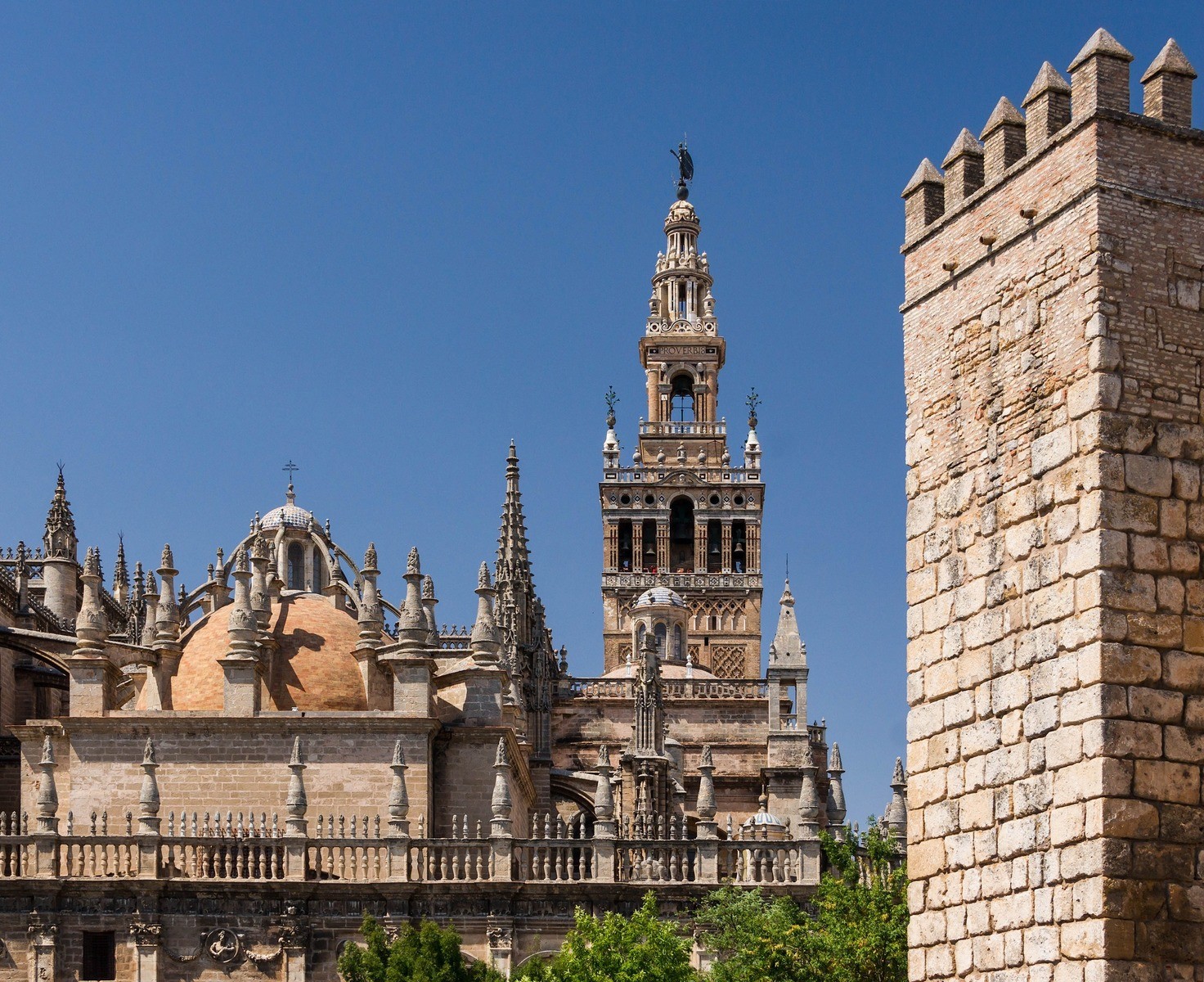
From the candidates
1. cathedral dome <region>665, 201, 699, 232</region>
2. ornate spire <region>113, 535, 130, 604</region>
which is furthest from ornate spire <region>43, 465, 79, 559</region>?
cathedral dome <region>665, 201, 699, 232</region>

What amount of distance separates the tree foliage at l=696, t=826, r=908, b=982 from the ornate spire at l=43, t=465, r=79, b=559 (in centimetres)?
2800

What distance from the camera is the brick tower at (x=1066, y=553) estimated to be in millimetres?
13719

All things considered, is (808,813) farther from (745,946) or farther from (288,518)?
(288,518)

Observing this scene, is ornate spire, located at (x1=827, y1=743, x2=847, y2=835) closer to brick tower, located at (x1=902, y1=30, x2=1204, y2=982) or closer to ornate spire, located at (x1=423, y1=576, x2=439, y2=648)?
ornate spire, located at (x1=423, y1=576, x2=439, y2=648)

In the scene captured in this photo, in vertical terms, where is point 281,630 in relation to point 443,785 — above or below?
above

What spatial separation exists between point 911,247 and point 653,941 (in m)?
17.7

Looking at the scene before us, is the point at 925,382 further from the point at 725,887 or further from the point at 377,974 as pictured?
the point at 725,887

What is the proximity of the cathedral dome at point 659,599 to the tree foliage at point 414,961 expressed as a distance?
35488 mm

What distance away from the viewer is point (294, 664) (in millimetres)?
41625

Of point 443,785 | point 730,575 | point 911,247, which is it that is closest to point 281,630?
point 443,785

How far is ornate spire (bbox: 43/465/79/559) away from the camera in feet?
193

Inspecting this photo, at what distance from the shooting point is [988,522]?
15273mm

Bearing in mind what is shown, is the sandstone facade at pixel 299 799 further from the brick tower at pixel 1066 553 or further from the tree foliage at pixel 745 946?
the brick tower at pixel 1066 553

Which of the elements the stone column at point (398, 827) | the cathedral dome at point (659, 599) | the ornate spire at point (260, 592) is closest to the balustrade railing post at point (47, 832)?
the ornate spire at point (260, 592)
